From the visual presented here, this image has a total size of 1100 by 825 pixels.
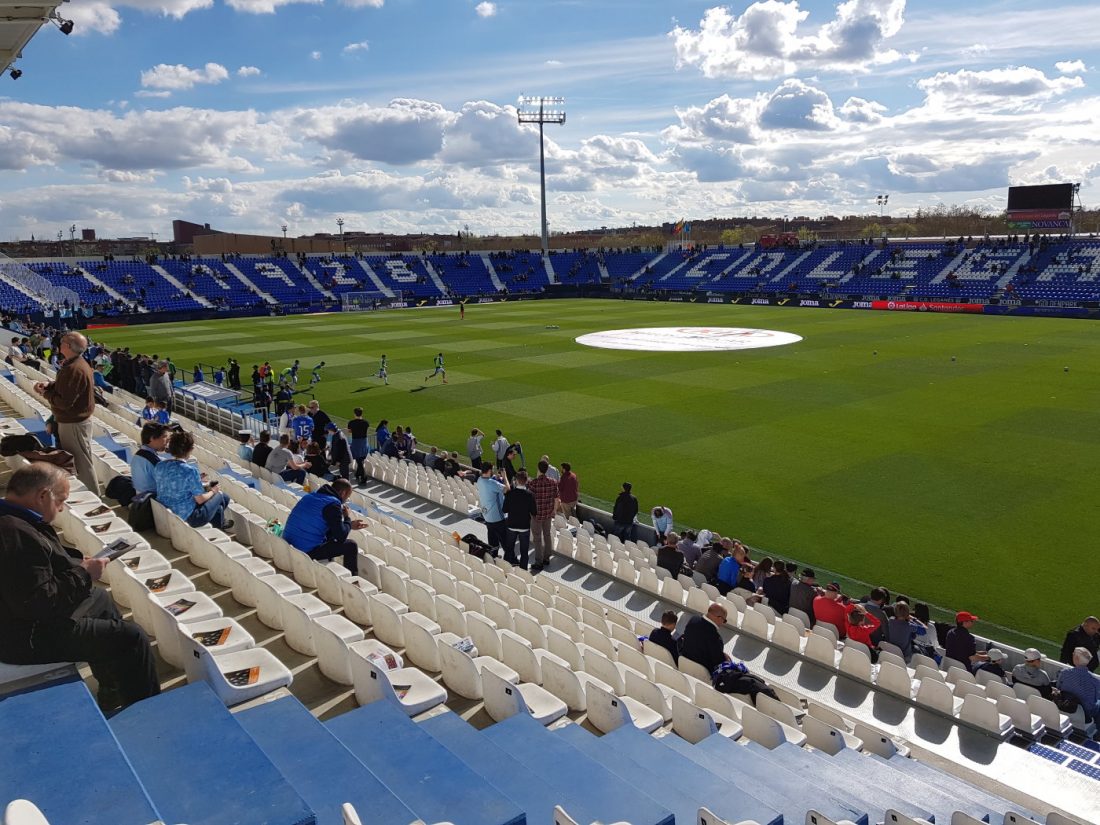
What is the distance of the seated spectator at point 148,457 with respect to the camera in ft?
26.4

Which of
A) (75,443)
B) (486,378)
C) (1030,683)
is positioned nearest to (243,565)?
(75,443)

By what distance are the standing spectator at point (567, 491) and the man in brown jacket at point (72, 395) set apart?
322 inches

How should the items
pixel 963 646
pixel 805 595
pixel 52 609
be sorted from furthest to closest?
pixel 805 595 → pixel 963 646 → pixel 52 609

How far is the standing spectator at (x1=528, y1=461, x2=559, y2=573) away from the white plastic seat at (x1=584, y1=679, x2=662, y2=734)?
20.8ft

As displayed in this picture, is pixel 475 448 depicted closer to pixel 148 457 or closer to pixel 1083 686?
pixel 148 457

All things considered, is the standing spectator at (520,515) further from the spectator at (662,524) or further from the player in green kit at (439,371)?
the player in green kit at (439,371)

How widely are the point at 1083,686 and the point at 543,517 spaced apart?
7446 mm

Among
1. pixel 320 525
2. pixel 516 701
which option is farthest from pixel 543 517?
pixel 516 701

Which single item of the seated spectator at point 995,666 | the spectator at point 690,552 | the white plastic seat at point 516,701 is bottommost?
the seated spectator at point 995,666

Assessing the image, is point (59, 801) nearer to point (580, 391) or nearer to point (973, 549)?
point (973, 549)

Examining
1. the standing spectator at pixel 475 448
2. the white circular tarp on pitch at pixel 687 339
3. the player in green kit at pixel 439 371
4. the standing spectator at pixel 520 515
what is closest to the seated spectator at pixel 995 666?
the standing spectator at pixel 520 515

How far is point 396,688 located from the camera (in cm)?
544

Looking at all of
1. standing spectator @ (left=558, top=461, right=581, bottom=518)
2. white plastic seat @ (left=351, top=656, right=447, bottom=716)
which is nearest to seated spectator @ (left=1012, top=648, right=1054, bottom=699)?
white plastic seat @ (left=351, top=656, right=447, bottom=716)

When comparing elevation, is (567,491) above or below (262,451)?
below
